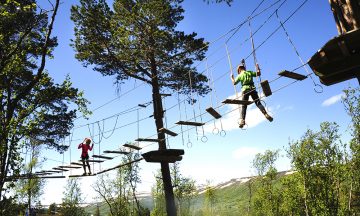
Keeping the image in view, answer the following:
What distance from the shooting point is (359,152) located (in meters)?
26.9

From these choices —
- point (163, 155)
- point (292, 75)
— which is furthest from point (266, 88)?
point (163, 155)

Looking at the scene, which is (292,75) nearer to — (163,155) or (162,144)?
(163,155)

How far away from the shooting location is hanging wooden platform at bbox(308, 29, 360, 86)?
16.3 feet

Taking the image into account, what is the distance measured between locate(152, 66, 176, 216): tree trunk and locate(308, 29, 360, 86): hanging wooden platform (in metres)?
9.57

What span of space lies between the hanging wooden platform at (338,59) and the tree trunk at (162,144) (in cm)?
957

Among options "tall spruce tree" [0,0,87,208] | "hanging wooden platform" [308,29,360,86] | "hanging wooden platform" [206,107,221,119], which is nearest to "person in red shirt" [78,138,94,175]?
"tall spruce tree" [0,0,87,208]

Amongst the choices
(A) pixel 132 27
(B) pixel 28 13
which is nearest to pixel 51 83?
(B) pixel 28 13

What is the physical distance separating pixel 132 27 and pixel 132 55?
1301 millimetres

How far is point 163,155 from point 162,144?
1712 millimetres

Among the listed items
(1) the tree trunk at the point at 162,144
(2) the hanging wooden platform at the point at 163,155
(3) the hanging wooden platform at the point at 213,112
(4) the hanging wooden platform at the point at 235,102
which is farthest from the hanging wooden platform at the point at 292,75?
(1) the tree trunk at the point at 162,144

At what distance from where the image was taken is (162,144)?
15.5 meters

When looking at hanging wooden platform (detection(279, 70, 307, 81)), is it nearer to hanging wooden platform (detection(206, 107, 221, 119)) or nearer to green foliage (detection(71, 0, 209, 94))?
hanging wooden platform (detection(206, 107, 221, 119))

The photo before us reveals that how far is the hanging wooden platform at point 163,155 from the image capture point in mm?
13607

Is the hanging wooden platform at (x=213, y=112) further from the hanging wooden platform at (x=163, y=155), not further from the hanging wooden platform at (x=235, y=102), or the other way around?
the hanging wooden platform at (x=163, y=155)
